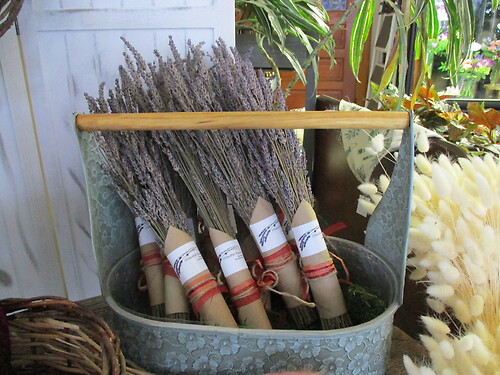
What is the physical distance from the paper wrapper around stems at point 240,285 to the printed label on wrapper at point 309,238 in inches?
3.4

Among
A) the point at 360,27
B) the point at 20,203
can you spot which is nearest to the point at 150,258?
the point at 20,203

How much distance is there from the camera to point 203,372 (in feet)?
1.74

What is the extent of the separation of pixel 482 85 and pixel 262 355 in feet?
12.1

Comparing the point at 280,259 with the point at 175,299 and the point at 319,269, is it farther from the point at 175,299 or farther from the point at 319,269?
the point at 175,299

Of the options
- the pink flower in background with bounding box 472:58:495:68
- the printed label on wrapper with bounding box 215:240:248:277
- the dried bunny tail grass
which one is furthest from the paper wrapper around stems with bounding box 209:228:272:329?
the pink flower in background with bounding box 472:58:495:68

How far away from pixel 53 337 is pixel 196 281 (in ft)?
0.61

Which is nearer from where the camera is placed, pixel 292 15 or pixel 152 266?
pixel 152 266

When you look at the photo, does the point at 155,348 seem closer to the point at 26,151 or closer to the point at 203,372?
the point at 203,372

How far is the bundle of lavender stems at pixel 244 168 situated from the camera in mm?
609

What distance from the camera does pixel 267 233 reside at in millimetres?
617

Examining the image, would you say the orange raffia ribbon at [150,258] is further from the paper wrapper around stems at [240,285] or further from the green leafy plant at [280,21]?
the green leafy plant at [280,21]

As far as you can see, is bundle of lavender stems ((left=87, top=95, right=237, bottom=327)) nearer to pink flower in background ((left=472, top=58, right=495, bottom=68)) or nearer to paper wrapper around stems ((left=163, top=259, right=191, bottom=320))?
paper wrapper around stems ((left=163, top=259, right=191, bottom=320))

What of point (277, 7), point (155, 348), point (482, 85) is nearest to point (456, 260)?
point (155, 348)

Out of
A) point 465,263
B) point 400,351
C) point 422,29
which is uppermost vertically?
point 422,29
